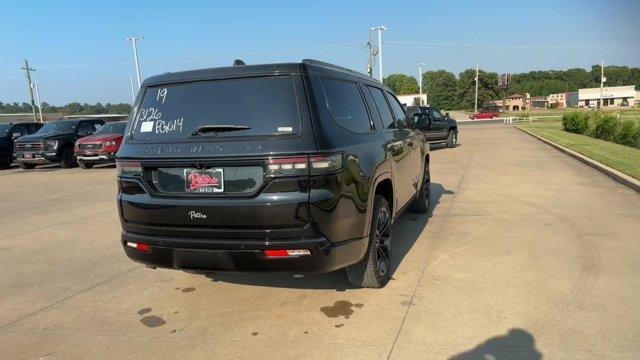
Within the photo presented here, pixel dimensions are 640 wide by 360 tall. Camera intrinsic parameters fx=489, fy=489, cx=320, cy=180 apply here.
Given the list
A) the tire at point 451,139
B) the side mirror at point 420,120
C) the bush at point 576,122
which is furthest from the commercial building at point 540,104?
the side mirror at point 420,120

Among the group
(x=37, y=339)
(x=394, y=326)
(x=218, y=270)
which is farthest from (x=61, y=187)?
(x=394, y=326)

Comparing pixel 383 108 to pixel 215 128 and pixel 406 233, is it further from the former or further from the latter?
pixel 215 128

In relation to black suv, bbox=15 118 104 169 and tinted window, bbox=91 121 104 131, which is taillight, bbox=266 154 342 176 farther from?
tinted window, bbox=91 121 104 131

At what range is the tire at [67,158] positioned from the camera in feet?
55.7

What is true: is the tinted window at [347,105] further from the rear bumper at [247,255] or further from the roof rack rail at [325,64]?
the rear bumper at [247,255]

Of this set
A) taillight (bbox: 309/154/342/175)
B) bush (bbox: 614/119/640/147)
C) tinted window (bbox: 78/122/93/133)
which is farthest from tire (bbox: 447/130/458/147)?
taillight (bbox: 309/154/342/175)

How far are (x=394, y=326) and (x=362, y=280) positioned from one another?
0.63 m

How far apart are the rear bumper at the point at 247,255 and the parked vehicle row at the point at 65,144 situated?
521 inches

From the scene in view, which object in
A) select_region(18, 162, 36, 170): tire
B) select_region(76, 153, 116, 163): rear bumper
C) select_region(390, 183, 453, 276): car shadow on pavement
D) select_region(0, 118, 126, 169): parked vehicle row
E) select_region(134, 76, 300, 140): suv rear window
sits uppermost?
select_region(134, 76, 300, 140): suv rear window

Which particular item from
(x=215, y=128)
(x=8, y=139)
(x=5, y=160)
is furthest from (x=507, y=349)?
(x=8, y=139)

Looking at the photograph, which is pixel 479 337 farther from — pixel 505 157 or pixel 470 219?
pixel 505 157

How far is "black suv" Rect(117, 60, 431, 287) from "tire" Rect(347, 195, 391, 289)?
0.40 feet

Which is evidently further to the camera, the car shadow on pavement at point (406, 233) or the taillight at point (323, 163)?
the car shadow on pavement at point (406, 233)

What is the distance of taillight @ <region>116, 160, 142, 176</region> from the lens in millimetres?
3659
